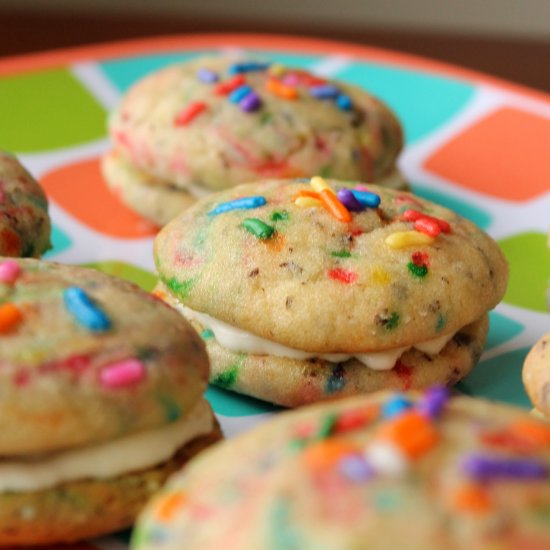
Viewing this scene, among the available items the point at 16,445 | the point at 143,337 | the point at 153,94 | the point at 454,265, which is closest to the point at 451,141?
the point at 153,94

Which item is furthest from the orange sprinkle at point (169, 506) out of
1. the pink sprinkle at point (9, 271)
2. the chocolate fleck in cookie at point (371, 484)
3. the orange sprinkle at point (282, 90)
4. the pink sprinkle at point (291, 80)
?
the pink sprinkle at point (291, 80)

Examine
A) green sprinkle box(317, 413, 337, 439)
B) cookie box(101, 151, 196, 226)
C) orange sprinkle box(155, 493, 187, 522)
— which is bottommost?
cookie box(101, 151, 196, 226)

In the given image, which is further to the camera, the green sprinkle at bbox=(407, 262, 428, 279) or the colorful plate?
the colorful plate

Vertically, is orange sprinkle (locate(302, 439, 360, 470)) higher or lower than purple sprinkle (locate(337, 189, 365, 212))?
higher

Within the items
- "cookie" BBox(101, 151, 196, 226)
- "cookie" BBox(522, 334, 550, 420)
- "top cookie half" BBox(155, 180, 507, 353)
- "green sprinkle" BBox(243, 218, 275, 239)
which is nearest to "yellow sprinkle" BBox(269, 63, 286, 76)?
"cookie" BBox(101, 151, 196, 226)

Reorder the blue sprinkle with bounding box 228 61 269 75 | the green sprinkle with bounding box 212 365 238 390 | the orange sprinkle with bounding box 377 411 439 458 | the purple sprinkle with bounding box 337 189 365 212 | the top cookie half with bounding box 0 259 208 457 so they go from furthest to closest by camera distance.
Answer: the blue sprinkle with bounding box 228 61 269 75
the purple sprinkle with bounding box 337 189 365 212
the green sprinkle with bounding box 212 365 238 390
the top cookie half with bounding box 0 259 208 457
the orange sprinkle with bounding box 377 411 439 458

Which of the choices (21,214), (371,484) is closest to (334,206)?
(21,214)

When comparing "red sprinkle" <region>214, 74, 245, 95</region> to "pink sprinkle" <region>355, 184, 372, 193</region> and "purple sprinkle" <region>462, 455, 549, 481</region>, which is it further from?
"purple sprinkle" <region>462, 455, 549, 481</region>
